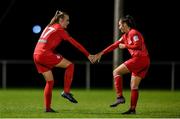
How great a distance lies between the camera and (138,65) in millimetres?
14828

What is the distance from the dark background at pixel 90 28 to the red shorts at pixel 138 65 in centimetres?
2003

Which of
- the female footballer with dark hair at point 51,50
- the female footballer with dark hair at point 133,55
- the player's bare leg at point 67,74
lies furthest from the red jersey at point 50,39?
the female footballer with dark hair at point 133,55

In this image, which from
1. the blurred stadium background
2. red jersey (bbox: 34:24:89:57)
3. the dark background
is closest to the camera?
red jersey (bbox: 34:24:89:57)

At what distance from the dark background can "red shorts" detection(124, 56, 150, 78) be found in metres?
20.0

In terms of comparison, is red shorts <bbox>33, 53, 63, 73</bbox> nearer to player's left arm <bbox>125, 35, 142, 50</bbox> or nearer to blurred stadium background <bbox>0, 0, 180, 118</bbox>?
Result: player's left arm <bbox>125, 35, 142, 50</bbox>

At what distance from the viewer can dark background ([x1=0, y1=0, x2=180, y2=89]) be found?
→ 3619 centimetres

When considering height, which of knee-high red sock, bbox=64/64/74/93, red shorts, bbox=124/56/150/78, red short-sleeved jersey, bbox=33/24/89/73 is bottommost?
knee-high red sock, bbox=64/64/74/93

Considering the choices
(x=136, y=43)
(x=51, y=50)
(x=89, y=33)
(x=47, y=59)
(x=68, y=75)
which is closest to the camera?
(x=136, y=43)

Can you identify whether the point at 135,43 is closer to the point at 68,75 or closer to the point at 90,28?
the point at 68,75

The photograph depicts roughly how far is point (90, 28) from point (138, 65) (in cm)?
2403

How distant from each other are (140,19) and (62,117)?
25739mm

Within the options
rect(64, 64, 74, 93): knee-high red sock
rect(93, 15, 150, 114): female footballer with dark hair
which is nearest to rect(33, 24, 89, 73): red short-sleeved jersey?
rect(64, 64, 74, 93): knee-high red sock

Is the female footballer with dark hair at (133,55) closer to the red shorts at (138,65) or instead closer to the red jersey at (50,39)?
the red shorts at (138,65)

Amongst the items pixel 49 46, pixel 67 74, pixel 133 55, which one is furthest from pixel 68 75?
pixel 133 55
